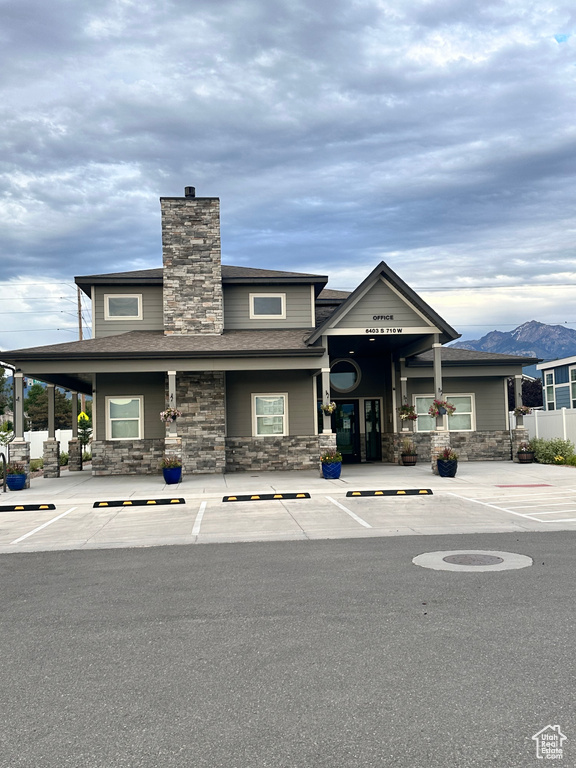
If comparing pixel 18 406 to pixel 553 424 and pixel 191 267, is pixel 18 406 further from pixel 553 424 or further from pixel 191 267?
pixel 553 424

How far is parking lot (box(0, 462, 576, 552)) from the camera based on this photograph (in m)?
11.4

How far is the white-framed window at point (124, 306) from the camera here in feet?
79.2

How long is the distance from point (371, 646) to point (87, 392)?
24.5 metres

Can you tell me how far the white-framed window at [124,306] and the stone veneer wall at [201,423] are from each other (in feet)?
11.5

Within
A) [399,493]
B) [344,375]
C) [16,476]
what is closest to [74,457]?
[16,476]

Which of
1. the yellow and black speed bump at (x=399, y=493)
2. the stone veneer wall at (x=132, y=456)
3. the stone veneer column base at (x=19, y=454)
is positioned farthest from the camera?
the stone veneer wall at (x=132, y=456)

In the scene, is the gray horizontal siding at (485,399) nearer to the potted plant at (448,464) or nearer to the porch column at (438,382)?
the porch column at (438,382)

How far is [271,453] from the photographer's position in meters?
23.4

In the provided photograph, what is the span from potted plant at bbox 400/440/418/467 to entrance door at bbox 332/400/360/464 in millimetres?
2551

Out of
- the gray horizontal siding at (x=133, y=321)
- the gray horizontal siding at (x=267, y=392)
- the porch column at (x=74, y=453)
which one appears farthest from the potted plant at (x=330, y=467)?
the porch column at (x=74, y=453)

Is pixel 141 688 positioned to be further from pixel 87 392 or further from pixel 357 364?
pixel 87 392

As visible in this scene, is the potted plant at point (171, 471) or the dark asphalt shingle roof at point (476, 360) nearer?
the potted plant at point (171, 471)

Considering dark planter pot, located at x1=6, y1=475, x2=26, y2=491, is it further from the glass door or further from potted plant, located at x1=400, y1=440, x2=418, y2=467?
the glass door

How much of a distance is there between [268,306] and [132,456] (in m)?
7.29
